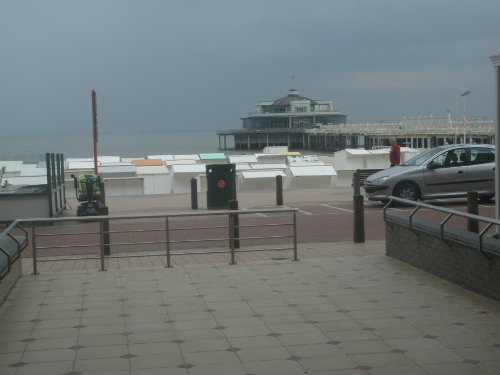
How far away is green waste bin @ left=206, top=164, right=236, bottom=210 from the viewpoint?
2030 cm

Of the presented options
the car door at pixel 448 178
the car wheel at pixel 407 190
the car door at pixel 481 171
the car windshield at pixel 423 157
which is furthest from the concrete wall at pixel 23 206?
the car door at pixel 481 171

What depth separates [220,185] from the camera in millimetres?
20406

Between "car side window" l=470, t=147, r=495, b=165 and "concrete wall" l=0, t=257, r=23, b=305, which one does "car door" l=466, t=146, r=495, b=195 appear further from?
"concrete wall" l=0, t=257, r=23, b=305

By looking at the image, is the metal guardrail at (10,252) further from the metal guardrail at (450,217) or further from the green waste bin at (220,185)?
the green waste bin at (220,185)

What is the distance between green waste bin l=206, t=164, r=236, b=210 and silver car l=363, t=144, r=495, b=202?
13.3ft

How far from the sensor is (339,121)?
191750mm

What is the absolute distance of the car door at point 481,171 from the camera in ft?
61.5

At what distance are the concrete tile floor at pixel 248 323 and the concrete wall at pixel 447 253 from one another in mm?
173

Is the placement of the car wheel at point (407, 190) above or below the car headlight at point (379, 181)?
below

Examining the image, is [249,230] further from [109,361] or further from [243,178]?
[243,178]

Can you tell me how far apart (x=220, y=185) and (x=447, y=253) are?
11.5 meters

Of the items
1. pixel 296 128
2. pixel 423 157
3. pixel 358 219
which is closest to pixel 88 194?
pixel 358 219

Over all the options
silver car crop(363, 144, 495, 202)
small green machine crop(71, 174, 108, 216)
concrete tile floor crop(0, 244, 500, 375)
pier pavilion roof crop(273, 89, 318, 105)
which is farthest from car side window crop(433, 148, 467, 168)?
pier pavilion roof crop(273, 89, 318, 105)

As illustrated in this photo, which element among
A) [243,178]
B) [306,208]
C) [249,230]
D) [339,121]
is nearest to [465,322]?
[249,230]
